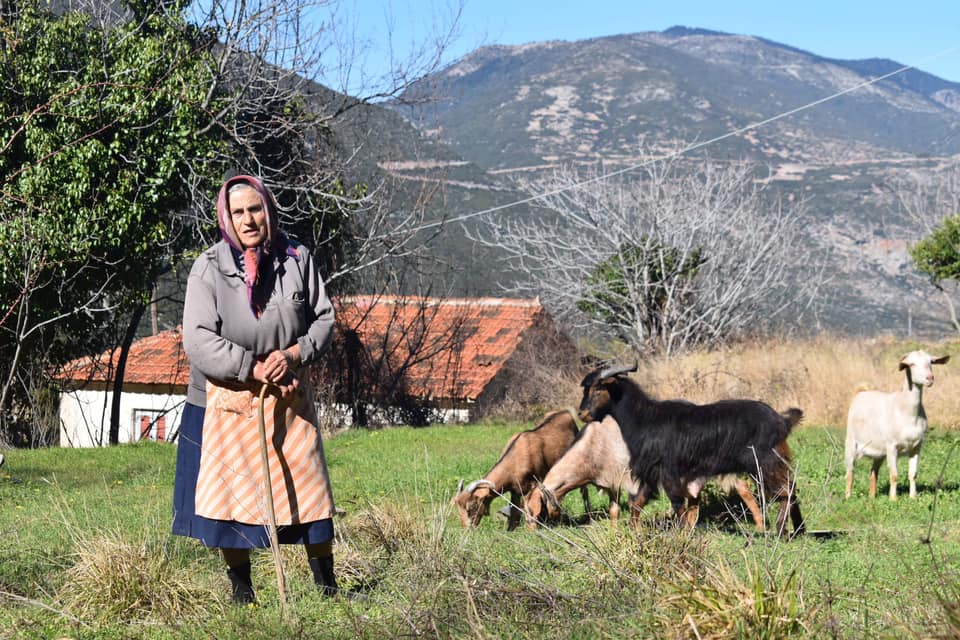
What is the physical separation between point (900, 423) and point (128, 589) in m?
7.61

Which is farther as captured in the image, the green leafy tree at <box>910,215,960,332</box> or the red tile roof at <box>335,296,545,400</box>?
the green leafy tree at <box>910,215,960,332</box>

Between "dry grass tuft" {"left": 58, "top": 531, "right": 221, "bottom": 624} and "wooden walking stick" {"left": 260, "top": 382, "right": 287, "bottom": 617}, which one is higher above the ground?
"wooden walking stick" {"left": 260, "top": 382, "right": 287, "bottom": 617}

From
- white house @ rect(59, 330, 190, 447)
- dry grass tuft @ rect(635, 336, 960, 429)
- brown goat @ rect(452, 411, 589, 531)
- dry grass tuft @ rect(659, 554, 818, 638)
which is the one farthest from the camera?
white house @ rect(59, 330, 190, 447)

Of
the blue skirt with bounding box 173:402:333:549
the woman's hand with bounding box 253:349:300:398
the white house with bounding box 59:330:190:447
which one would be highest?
the woman's hand with bounding box 253:349:300:398

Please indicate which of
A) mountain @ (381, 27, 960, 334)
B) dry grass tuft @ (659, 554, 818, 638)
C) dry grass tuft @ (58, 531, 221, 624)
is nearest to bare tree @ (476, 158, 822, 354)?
mountain @ (381, 27, 960, 334)

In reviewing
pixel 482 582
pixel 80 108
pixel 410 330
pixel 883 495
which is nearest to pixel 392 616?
pixel 482 582

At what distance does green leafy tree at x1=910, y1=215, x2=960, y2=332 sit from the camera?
1447 inches

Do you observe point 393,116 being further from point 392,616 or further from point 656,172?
point 392,616

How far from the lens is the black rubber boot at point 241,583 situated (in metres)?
5.32

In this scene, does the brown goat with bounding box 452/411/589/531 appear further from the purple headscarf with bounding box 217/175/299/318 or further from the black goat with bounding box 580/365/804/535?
the purple headscarf with bounding box 217/175/299/318

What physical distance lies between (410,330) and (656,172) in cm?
846

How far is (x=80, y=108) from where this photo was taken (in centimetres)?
1608

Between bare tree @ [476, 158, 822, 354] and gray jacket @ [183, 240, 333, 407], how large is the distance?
20.4 metres

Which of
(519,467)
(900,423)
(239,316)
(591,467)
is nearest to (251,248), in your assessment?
(239,316)
